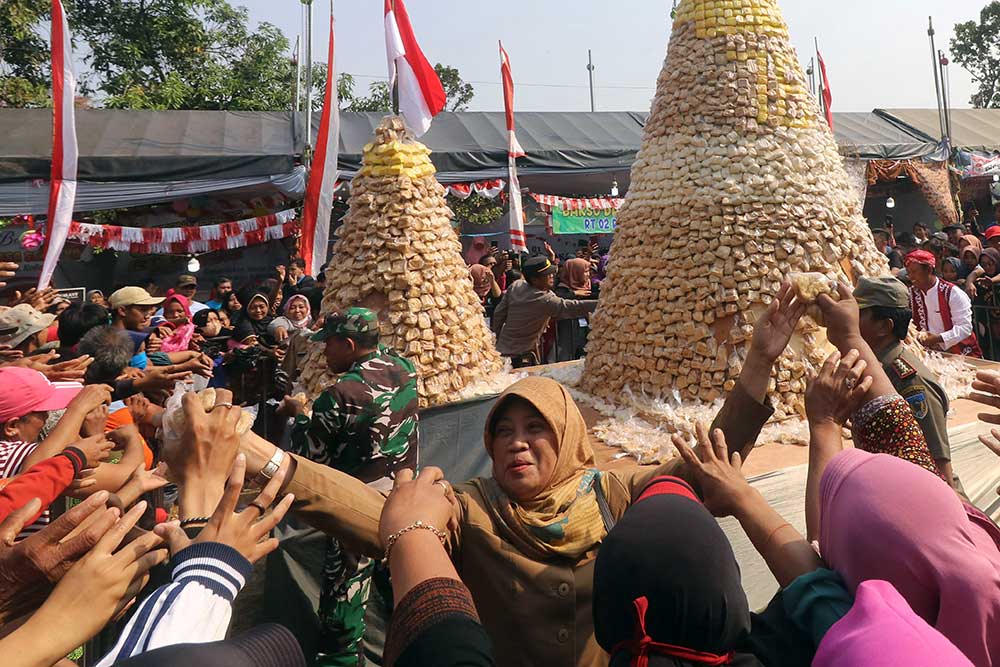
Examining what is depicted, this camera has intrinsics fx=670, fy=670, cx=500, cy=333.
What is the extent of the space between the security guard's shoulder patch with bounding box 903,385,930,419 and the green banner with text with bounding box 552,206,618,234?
12688 millimetres

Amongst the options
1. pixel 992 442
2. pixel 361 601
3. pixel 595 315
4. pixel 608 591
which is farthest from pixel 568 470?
pixel 595 315

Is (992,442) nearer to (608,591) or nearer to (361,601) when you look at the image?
(608,591)

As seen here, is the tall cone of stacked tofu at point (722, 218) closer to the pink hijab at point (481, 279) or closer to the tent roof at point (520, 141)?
the pink hijab at point (481, 279)

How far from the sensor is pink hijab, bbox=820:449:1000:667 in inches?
45.8

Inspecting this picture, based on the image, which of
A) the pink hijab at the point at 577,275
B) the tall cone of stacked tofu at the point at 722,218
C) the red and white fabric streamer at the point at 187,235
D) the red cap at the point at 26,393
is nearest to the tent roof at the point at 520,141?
the red and white fabric streamer at the point at 187,235

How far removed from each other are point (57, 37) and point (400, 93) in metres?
3.82

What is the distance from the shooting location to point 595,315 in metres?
5.40

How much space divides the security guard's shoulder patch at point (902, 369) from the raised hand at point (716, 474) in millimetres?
1302

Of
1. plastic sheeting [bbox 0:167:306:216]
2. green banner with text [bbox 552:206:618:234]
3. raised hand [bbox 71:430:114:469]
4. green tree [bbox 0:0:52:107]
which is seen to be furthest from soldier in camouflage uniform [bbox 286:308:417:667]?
green tree [bbox 0:0:52:107]

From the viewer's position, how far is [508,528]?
182 cm

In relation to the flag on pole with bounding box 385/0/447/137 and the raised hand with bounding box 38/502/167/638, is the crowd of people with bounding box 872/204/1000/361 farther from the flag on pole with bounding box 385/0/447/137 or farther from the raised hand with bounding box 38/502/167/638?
the raised hand with bounding box 38/502/167/638

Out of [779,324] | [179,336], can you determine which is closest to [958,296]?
[779,324]

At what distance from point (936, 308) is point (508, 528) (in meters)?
5.73

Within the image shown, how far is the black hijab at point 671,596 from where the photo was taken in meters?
1.26
